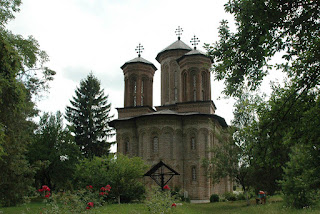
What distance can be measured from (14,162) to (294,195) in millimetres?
11073

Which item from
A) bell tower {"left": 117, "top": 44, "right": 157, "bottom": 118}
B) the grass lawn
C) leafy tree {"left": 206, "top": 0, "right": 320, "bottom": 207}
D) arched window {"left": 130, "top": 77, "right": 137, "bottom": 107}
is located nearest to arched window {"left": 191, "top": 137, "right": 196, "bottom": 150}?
bell tower {"left": 117, "top": 44, "right": 157, "bottom": 118}

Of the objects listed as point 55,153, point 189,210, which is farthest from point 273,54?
point 55,153

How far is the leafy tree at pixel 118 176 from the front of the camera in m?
14.7

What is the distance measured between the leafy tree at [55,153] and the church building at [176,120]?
374 cm

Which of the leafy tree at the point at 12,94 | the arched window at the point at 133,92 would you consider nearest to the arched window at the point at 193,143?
the arched window at the point at 133,92

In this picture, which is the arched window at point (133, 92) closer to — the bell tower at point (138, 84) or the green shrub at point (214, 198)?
the bell tower at point (138, 84)

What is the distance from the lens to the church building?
22.5 m

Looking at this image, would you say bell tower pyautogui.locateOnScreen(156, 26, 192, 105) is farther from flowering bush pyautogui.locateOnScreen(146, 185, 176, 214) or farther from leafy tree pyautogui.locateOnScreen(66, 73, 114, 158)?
flowering bush pyautogui.locateOnScreen(146, 185, 176, 214)

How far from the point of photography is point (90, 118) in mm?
28406

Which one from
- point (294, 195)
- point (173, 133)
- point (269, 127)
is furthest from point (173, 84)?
point (269, 127)

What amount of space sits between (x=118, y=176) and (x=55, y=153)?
10.7m

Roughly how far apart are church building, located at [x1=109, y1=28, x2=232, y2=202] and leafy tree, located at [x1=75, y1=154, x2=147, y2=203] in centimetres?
640

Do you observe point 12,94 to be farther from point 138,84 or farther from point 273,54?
point 138,84

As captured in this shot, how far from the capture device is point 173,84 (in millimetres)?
28016
